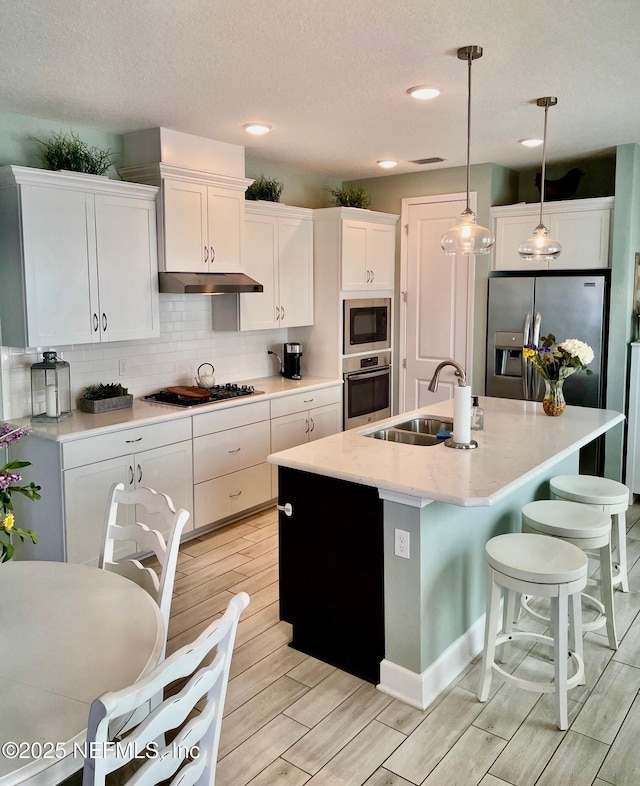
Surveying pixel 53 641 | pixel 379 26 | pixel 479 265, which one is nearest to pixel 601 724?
pixel 53 641

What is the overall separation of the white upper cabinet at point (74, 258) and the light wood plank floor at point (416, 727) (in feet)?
5.98

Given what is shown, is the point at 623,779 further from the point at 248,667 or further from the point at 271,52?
the point at 271,52

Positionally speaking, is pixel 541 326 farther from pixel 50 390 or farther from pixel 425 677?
pixel 50 390

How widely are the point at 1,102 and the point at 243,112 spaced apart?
4.21 ft

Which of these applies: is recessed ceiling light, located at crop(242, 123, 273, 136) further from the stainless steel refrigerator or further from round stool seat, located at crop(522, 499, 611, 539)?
Result: round stool seat, located at crop(522, 499, 611, 539)

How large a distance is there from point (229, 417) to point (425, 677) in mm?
2324

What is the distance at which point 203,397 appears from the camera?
4.41 m

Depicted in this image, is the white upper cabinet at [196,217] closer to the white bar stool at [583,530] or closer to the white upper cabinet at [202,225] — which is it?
the white upper cabinet at [202,225]

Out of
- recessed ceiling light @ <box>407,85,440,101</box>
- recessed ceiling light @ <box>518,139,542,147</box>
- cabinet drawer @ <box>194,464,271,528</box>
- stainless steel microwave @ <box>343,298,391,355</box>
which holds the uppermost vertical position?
recessed ceiling light @ <box>518,139,542,147</box>

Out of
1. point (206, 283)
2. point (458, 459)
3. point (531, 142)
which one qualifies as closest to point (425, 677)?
point (458, 459)

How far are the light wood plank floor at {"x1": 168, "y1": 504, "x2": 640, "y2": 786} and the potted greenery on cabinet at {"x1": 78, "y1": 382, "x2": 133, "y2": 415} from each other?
146 centimetres

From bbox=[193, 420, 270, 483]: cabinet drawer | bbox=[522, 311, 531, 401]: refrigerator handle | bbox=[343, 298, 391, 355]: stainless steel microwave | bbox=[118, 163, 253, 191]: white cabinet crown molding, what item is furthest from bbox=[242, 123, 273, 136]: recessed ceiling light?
bbox=[522, 311, 531, 401]: refrigerator handle

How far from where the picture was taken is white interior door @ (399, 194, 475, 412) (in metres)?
5.71

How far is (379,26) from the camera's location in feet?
8.36
